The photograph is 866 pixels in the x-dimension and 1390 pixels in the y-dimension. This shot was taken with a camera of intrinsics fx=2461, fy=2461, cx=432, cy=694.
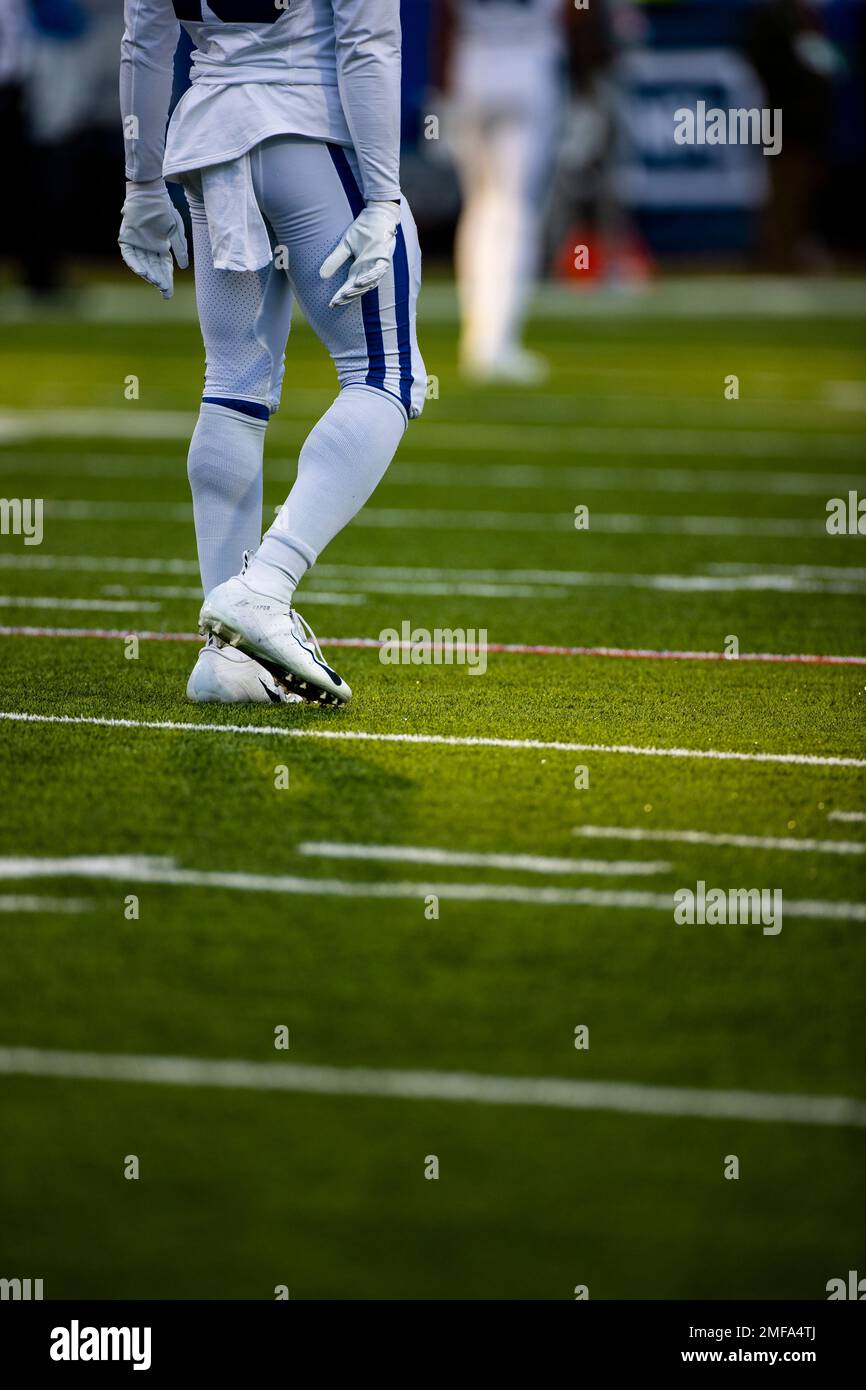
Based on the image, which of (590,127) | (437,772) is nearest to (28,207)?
(590,127)

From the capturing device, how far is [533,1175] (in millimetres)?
3258

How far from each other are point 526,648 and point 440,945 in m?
3.07

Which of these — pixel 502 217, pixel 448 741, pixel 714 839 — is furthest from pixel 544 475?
pixel 714 839

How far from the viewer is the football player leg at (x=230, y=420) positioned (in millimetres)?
5852

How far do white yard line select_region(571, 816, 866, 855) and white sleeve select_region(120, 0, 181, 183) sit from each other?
7.17 ft

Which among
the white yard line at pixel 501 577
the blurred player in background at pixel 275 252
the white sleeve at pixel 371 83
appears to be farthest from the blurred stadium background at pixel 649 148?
the white sleeve at pixel 371 83

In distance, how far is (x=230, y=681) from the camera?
233 inches

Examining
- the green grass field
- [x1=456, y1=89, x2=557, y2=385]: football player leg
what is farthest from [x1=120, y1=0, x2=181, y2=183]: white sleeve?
[x1=456, y1=89, x2=557, y2=385]: football player leg

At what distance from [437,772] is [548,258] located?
2029 cm

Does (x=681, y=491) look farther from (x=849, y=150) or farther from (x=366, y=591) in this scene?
(x=849, y=150)

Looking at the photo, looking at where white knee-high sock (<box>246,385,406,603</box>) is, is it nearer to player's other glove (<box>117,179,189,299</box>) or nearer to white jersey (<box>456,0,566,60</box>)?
player's other glove (<box>117,179,189,299</box>)

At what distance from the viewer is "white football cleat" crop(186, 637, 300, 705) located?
232 inches

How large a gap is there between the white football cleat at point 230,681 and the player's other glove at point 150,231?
35.2 inches

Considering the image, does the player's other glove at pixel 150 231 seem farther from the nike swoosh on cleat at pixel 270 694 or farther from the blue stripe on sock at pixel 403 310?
the nike swoosh on cleat at pixel 270 694
